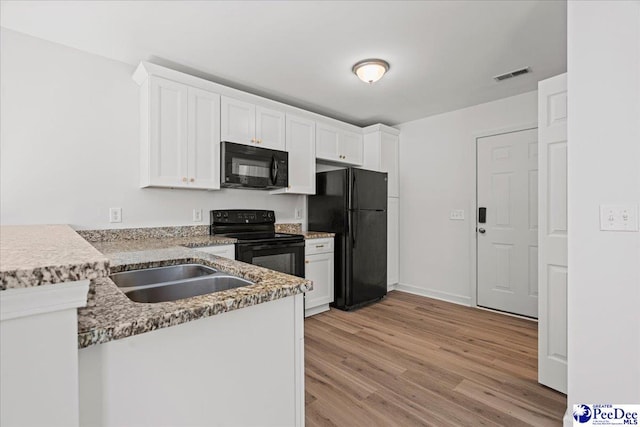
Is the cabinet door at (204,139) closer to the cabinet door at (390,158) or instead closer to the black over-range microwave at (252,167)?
the black over-range microwave at (252,167)

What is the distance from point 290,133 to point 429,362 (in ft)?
8.28

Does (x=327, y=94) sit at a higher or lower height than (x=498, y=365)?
higher

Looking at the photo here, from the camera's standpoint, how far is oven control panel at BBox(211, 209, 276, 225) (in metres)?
3.16

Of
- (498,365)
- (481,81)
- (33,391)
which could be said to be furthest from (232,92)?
(498,365)

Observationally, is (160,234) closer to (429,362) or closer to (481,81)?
(429,362)

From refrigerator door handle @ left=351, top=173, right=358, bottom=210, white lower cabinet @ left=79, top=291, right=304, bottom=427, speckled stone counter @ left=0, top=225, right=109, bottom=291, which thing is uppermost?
refrigerator door handle @ left=351, top=173, right=358, bottom=210

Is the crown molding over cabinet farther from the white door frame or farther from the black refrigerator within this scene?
the white door frame

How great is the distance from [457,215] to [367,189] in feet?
3.97

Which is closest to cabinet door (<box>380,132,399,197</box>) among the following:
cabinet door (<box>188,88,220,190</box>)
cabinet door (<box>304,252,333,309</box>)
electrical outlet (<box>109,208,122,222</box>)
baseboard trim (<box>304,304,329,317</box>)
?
cabinet door (<box>304,252,333,309</box>)

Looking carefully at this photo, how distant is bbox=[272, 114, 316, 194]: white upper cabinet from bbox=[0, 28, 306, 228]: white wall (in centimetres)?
123

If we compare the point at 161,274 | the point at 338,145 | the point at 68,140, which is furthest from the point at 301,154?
the point at 161,274

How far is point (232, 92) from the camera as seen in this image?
2938mm
